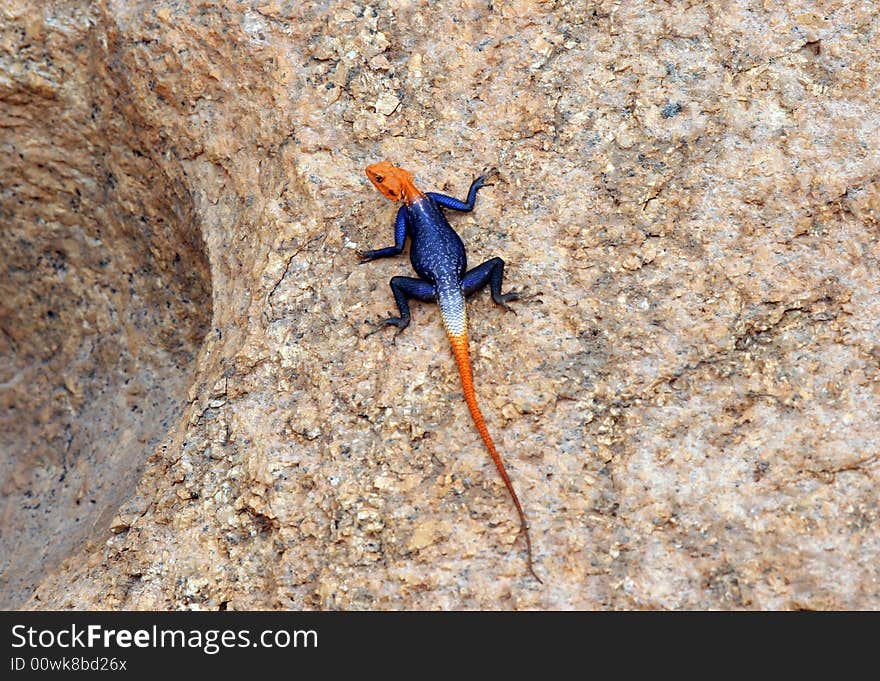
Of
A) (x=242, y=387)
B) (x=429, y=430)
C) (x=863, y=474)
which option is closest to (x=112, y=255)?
(x=242, y=387)

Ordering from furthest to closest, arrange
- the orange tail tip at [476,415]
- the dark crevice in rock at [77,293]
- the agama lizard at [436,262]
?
the dark crevice in rock at [77,293]
the agama lizard at [436,262]
the orange tail tip at [476,415]

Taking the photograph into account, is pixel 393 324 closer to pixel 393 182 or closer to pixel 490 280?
pixel 490 280

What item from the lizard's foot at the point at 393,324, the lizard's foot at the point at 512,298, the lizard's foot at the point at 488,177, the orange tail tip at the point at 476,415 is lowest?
the orange tail tip at the point at 476,415

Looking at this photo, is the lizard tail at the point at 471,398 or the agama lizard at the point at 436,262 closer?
the lizard tail at the point at 471,398

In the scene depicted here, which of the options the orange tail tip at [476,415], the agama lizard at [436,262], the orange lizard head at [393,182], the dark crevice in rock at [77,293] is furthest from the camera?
the dark crevice in rock at [77,293]

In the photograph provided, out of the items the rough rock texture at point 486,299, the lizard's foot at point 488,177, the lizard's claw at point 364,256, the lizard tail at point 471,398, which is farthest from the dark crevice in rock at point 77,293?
the lizard tail at point 471,398

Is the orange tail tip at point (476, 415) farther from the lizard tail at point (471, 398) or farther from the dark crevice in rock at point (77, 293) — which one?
the dark crevice in rock at point (77, 293)

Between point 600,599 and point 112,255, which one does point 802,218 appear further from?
point 112,255

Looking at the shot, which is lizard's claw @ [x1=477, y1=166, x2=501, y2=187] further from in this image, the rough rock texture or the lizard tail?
the lizard tail
